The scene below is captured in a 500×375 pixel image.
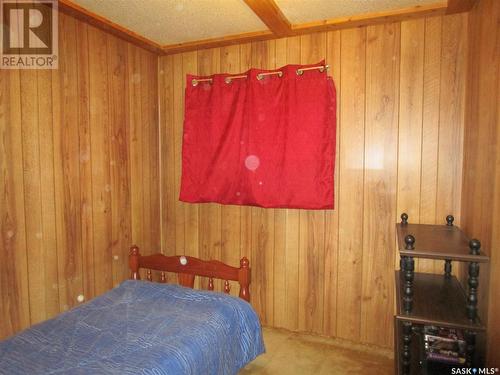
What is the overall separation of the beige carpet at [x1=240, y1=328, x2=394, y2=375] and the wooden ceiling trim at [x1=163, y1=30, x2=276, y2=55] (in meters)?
2.36

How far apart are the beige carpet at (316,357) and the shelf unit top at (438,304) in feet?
2.35

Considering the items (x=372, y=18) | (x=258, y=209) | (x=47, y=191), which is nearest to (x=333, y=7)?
(x=372, y=18)

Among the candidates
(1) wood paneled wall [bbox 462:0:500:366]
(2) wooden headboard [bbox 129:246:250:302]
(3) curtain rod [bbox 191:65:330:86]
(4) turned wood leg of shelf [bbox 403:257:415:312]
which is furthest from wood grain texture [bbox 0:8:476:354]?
(4) turned wood leg of shelf [bbox 403:257:415:312]

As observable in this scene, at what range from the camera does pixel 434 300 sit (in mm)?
1790

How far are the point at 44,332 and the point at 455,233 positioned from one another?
7.52 feet

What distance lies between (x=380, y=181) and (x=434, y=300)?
3.12 ft

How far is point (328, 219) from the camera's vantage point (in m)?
2.66

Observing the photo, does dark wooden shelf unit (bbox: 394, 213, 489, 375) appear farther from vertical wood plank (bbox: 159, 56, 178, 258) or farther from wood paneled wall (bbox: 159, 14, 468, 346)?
vertical wood plank (bbox: 159, 56, 178, 258)

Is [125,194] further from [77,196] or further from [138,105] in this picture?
[138,105]

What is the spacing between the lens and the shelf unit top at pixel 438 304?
60.1 inches

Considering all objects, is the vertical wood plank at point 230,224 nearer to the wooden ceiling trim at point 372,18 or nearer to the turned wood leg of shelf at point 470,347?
the wooden ceiling trim at point 372,18

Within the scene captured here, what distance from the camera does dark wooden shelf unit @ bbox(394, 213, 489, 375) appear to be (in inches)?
58.6

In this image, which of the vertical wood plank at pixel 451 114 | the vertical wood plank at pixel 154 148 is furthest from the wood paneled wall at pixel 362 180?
the vertical wood plank at pixel 154 148

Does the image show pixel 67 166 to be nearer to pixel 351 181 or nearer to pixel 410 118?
pixel 351 181
